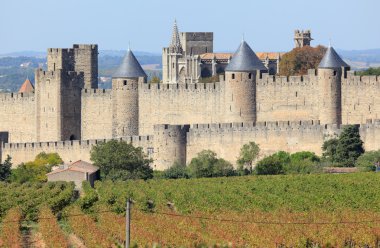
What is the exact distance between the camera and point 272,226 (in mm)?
36688

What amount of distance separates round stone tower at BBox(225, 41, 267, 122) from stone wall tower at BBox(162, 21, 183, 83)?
25985 mm

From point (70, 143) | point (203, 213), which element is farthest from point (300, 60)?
point (203, 213)

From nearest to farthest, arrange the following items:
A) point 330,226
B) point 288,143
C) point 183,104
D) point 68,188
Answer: point 330,226
point 68,188
point 288,143
point 183,104

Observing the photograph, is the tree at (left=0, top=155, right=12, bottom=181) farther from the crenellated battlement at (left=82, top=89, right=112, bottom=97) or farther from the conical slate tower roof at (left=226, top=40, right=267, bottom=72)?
the conical slate tower roof at (left=226, top=40, right=267, bottom=72)

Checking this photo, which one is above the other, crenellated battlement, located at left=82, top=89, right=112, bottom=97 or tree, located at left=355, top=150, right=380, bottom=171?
crenellated battlement, located at left=82, top=89, right=112, bottom=97

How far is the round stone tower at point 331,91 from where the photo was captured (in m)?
53.4

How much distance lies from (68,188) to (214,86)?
33.3ft

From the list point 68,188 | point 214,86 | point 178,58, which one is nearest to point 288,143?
point 214,86

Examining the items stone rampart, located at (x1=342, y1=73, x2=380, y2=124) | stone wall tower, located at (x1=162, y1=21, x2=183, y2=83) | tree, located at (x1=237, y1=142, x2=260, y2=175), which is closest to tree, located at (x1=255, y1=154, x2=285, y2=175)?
tree, located at (x1=237, y1=142, x2=260, y2=175)

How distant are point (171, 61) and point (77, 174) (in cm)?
3267

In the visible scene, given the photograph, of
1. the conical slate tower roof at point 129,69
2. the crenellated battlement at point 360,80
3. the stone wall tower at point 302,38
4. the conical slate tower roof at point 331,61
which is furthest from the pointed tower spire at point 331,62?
the stone wall tower at point 302,38

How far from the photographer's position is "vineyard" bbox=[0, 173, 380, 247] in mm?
34531

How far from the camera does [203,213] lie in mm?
40281

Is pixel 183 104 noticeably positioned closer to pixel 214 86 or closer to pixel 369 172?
pixel 214 86
